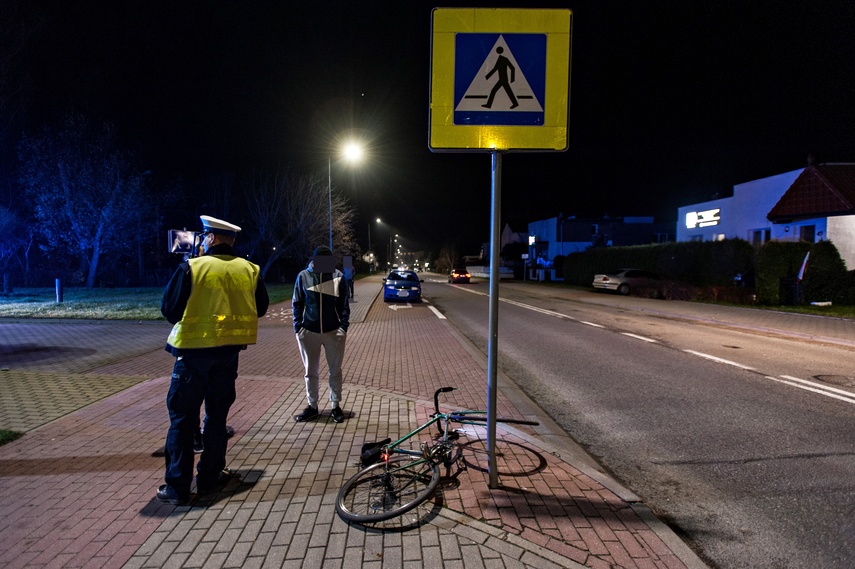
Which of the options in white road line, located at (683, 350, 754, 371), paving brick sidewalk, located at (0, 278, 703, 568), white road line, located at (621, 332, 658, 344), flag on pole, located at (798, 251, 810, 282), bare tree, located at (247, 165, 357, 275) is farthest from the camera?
bare tree, located at (247, 165, 357, 275)

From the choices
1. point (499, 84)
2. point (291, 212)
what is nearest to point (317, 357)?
point (499, 84)

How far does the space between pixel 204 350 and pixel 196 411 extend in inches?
18.3

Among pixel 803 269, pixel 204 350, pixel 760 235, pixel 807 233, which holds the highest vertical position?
pixel 760 235

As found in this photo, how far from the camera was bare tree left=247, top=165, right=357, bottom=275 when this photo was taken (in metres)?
34.7

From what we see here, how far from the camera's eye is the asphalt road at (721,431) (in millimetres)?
3223

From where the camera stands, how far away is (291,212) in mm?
34781

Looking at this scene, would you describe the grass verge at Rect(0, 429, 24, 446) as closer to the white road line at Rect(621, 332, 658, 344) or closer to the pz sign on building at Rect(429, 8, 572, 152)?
the pz sign on building at Rect(429, 8, 572, 152)

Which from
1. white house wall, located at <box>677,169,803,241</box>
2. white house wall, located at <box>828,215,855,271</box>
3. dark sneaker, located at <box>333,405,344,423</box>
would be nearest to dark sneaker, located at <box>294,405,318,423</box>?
dark sneaker, located at <box>333,405,344,423</box>

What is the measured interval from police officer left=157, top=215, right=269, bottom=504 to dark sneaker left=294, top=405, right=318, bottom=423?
4.79 feet

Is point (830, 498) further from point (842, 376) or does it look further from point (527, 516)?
point (842, 376)

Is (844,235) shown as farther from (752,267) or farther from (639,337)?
(639,337)

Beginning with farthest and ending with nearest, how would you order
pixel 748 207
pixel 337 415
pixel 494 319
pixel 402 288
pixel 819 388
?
pixel 748 207, pixel 402 288, pixel 819 388, pixel 337 415, pixel 494 319

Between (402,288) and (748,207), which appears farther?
(748,207)

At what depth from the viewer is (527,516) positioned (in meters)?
3.15
